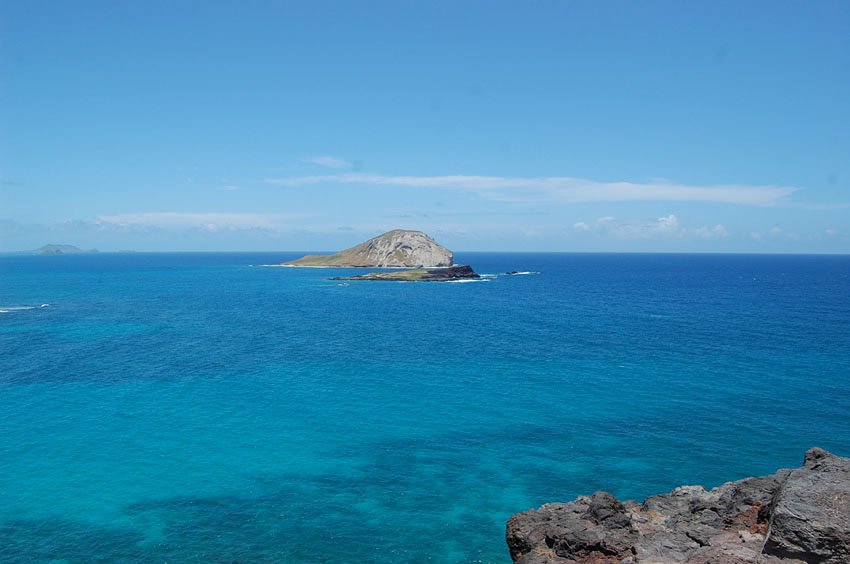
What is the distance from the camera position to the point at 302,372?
7338 cm

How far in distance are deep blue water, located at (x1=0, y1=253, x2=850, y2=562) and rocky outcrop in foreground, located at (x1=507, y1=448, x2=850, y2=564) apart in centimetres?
495

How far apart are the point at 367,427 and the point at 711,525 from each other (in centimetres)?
3163

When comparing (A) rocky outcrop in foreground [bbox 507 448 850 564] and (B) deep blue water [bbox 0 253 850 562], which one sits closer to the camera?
(A) rocky outcrop in foreground [bbox 507 448 850 564]

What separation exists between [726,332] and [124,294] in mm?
166909

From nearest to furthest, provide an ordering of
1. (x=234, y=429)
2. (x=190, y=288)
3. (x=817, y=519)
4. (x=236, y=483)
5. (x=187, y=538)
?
(x=817, y=519) → (x=187, y=538) → (x=236, y=483) → (x=234, y=429) → (x=190, y=288)

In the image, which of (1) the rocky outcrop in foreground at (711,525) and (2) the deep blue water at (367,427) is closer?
(1) the rocky outcrop in foreground at (711,525)

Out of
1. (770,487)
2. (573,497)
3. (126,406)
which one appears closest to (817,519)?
(770,487)

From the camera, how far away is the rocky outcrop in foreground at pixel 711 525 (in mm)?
21797

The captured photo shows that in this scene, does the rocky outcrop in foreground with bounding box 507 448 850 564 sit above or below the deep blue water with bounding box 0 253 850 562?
above

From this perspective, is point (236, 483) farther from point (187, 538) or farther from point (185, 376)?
point (185, 376)

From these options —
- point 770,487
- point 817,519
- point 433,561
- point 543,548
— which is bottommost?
point 433,561

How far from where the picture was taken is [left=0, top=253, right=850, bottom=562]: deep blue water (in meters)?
34.7

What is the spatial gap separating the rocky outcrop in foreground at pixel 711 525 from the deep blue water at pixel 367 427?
495 cm

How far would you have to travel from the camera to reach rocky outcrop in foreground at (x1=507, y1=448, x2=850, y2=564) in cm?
2180
